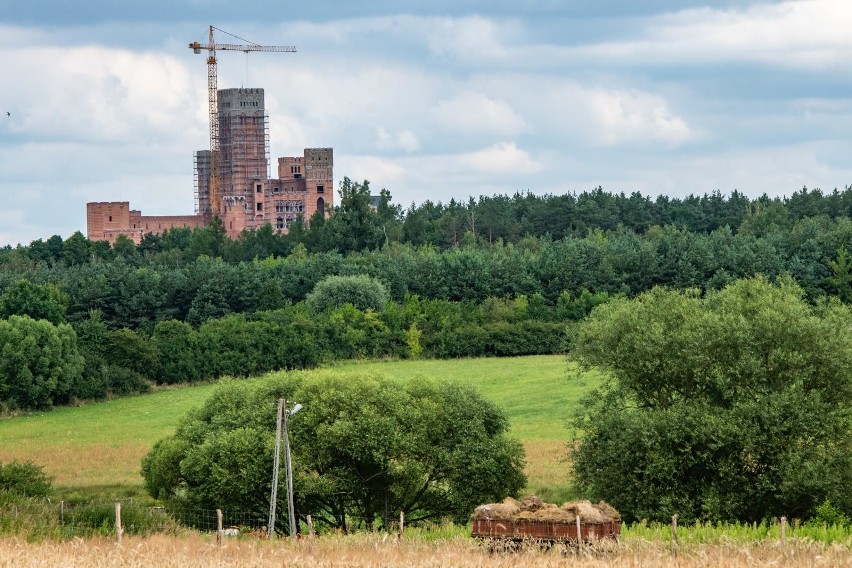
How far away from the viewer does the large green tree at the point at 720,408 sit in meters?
46.4

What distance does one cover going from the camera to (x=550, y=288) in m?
138

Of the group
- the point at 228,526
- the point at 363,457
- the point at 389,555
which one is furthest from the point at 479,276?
the point at 389,555

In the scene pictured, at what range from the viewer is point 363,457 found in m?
52.2

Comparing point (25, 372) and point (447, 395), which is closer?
point (447, 395)

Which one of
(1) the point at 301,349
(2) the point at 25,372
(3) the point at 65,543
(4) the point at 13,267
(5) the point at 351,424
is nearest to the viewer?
(3) the point at 65,543

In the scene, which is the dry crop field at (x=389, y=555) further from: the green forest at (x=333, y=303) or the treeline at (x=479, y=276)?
the treeline at (x=479, y=276)

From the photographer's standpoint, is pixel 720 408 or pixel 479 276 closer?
pixel 720 408

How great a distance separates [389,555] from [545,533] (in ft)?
11.8

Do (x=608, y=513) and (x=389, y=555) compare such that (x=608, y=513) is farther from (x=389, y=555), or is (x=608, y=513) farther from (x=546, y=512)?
(x=389, y=555)

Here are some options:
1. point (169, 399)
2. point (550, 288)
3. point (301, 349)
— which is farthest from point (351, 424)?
point (550, 288)

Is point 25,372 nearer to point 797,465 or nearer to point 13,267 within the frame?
point 797,465

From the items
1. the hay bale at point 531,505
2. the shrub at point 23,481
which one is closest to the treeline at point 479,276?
the shrub at point 23,481

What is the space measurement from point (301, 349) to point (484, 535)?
80.5 metres

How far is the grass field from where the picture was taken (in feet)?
210
